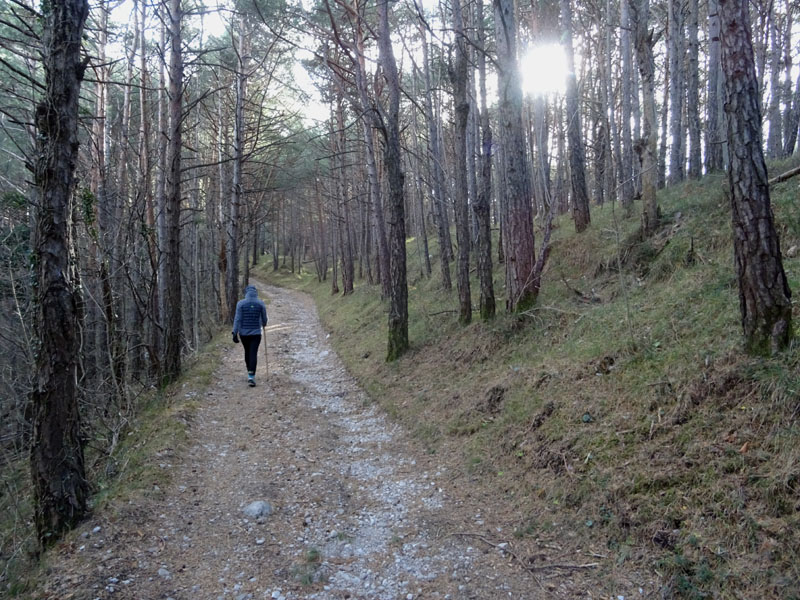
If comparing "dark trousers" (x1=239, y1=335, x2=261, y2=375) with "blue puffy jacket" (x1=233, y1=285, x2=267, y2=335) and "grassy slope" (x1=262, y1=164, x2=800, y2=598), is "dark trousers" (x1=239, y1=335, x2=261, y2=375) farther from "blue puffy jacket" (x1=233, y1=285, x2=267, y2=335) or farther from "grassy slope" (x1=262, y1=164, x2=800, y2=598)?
"grassy slope" (x1=262, y1=164, x2=800, y2=598)

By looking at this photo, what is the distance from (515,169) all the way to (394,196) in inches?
101

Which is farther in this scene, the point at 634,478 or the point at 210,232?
the point at 210,232

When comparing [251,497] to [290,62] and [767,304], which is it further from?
[290,62]

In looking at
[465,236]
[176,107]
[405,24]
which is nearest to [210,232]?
[405,24]

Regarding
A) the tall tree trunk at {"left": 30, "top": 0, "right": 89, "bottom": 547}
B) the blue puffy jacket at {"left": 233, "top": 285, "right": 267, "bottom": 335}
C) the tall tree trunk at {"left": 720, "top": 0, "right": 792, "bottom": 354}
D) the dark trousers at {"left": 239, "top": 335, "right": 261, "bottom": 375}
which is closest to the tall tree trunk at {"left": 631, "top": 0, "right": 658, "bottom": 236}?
the tall tree trunk at {"left": 720, "top": 0, "right": 792, "bottom": 354}

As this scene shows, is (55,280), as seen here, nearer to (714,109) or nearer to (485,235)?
(485,235)

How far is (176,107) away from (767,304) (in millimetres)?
10322

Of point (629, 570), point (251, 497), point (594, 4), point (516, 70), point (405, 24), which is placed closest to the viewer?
point (629, 570)

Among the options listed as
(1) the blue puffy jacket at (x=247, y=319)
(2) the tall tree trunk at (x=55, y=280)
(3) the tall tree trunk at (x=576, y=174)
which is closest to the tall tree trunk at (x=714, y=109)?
(3) the tall tree trunk at (x=576, y=174)

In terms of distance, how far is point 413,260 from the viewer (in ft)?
81.1

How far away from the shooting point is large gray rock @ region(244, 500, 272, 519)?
4739mm

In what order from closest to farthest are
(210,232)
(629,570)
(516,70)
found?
(629,570) → (516,70) → (210,232)

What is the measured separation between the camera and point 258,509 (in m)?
4.81

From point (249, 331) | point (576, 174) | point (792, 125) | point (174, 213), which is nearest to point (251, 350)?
point (249, 331)
